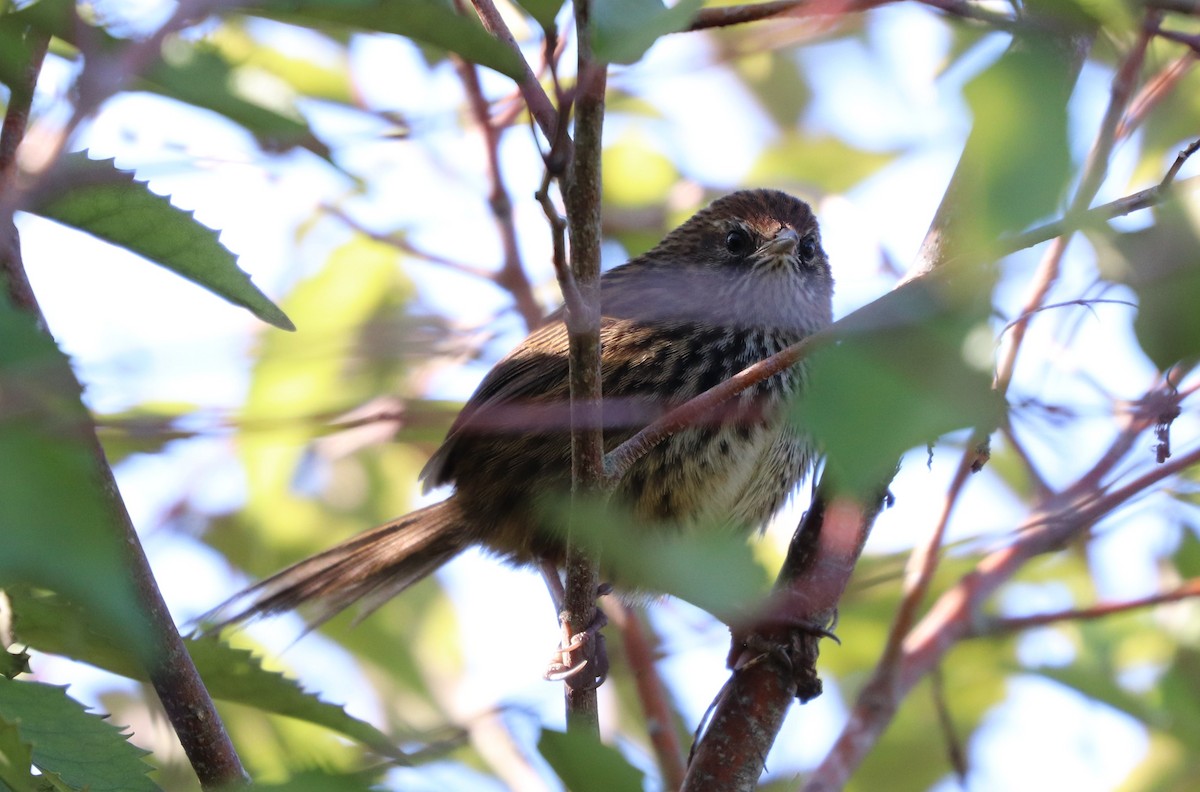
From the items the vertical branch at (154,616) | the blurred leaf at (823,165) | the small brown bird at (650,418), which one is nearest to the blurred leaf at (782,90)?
the blurred leaf at (823,165)

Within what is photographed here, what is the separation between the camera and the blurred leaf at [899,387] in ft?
3.49

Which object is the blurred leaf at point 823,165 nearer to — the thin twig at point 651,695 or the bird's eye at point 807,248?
the bird's eye at point 807,248

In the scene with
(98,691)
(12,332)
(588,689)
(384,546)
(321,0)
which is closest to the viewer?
(12,332)

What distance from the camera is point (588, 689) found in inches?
107

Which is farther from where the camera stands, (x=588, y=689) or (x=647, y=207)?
(x=647, y=207)

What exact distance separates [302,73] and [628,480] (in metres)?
1.93

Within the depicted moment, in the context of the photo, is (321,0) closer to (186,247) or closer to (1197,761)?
(186,247)

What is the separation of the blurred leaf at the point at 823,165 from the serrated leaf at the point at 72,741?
11.1 ft

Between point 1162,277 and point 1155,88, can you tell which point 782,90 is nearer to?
point 1155,88

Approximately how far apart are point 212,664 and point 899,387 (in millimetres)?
1693

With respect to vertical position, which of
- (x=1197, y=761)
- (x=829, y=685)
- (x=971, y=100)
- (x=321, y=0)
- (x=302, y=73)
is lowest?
(x=971, y=100)

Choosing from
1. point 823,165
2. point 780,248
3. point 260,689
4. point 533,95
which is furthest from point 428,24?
point 823,165

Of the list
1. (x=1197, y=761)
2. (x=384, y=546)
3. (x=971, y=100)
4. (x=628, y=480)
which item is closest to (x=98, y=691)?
(x=384, y=546)

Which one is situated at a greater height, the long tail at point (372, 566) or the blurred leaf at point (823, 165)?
the blurred leaf at point (823, 165)
